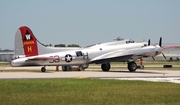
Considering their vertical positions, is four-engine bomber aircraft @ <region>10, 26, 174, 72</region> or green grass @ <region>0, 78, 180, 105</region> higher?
four-engine bomber aircraft @ <region>10, 26, 174, 72</region>

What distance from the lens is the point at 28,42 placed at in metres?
52.7

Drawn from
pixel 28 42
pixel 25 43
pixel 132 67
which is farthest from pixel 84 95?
pixel 132 67

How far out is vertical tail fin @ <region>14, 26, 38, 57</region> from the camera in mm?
51906

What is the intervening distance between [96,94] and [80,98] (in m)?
2.10

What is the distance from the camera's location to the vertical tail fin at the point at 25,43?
170 feet

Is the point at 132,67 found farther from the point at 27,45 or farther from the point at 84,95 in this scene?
the point at 84,95

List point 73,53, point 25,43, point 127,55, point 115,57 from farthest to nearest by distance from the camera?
point 115,57, point 127,55, point 73,53, point 25,43

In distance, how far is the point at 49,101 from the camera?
21562 millimetres

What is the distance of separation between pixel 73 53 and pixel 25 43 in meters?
6.65

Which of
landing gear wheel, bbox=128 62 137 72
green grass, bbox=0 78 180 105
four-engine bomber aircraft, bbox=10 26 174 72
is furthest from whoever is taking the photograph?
landing gear wheel, bbox=128 62 137 72

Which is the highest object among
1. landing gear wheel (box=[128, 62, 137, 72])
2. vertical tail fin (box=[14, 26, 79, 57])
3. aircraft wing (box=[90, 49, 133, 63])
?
vertical tail fin (box=[14, 26, 79, 57])

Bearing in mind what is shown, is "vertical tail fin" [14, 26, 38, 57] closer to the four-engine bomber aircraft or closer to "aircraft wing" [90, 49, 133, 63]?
the four-engine bomber aircraft

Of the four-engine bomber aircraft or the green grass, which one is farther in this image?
the four-engine bomber aircraft

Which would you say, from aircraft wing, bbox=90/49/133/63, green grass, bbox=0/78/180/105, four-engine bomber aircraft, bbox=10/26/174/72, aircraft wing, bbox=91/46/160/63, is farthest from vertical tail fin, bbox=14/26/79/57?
green grass, bbox=0/78/180/105
